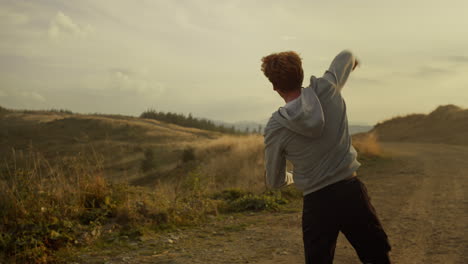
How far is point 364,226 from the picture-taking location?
2588mm

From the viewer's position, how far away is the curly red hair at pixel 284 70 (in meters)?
2.54

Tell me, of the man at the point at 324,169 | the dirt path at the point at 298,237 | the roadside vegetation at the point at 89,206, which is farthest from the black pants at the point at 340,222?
the roadside vegetation at the point at 89,206

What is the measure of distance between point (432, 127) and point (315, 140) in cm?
2556

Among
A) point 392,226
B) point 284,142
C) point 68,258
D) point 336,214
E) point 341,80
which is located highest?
point 341,80

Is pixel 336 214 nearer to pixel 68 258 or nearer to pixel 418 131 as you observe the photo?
pixel 68 258

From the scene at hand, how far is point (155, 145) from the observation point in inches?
1058

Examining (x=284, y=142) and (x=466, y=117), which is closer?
(x=284, y=142)

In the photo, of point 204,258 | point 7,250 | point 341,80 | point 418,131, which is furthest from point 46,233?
point 418,131

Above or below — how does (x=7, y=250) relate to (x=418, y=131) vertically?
below

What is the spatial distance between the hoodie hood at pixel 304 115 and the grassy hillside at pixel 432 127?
19.9 metres

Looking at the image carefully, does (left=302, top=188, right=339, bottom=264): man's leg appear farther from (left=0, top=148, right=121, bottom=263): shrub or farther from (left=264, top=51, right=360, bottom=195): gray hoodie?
(left=0, top=148, right=121, bottom=263): shrub

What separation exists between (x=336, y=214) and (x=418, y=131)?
25.3 meters

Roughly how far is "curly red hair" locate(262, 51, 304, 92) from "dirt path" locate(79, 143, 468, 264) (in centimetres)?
277

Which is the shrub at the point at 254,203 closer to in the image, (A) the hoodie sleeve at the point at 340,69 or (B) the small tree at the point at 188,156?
(A) the hoodie sleeve at the point at 340,69
